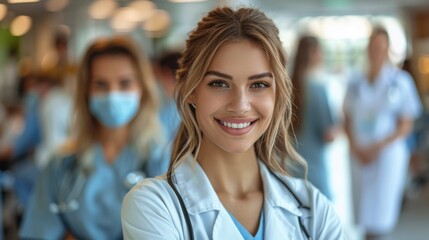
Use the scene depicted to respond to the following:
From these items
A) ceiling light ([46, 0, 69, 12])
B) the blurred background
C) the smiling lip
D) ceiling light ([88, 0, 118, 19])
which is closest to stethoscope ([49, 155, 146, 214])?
the smiling lip

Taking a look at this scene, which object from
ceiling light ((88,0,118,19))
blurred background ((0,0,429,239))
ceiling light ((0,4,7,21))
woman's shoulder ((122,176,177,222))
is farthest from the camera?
ceiling light ((88,0,118,19))

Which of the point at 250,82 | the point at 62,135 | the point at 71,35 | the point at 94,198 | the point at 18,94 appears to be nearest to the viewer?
the point at 250,82

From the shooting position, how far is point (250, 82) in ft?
5.87

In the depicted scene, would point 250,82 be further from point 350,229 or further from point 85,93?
point 350,229

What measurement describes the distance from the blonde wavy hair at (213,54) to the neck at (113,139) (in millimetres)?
1379

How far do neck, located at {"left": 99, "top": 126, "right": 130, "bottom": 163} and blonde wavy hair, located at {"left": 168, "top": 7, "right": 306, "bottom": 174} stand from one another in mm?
1379

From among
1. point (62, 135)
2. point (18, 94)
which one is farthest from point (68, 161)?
point (18, 94)

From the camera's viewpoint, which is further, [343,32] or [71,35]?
[343,32]

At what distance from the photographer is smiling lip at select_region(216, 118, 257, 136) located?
1795 millimetres

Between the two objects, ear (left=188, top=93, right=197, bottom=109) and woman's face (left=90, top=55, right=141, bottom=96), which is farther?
woman's face (left=90, top=55, right=141, bottom=96)

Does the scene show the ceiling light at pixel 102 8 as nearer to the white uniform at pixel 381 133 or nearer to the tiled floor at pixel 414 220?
the tiled floor at pixel 414 220

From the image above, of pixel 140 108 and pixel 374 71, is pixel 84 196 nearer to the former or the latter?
pixel 140 108

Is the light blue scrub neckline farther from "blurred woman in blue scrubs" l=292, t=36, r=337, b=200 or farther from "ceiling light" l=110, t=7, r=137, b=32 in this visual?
"ceiling light" l=110, t=7, r=137, b=32

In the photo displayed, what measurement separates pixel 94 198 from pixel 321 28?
8.59 m
